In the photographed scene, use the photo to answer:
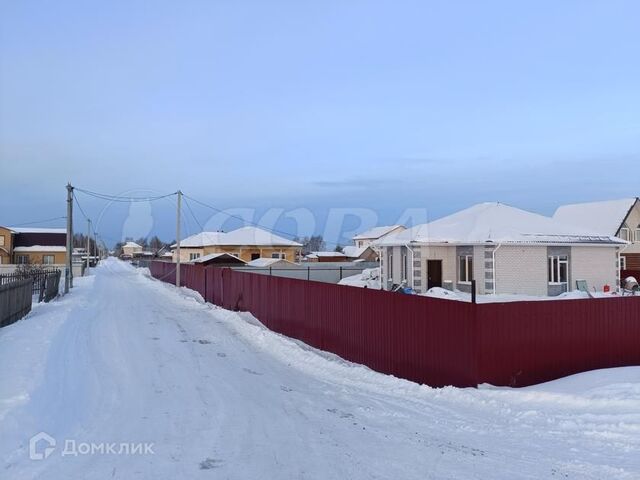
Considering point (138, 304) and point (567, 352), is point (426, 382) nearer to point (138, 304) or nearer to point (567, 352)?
point (567, 352)

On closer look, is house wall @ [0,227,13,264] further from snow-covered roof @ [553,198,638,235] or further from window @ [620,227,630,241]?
window @ [620,227,630,241]

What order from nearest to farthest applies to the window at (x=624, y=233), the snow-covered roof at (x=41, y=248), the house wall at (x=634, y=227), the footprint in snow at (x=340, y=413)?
1. the footprint in snow at (x=340, y=413)
2. the window at (x=624, y=233)
3. the house wall at (x=634, y=227)
4. the snow-covered roof at (x=41, y=248)

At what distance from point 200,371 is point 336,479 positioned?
16.9 feet

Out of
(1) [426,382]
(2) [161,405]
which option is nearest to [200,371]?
(2) [161,405]

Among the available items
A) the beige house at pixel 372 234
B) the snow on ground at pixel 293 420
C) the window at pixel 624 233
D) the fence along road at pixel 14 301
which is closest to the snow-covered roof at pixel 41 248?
the beige house at pixel 372 234

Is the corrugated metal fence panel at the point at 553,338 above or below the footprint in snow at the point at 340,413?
above

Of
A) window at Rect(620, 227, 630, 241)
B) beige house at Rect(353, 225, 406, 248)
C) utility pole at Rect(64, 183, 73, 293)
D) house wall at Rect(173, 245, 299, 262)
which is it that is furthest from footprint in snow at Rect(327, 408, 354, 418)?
beige house at Rect(353, 225, 406, 248)

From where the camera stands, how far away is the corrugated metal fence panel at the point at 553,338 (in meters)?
7.76

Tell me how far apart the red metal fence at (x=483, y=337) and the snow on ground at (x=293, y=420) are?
328mm

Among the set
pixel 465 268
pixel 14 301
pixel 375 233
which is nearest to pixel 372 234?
pixel 375 233

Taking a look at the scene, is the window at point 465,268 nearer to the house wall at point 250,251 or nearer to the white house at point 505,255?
the white house at point 505,255

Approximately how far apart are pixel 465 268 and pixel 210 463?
21.8 metres

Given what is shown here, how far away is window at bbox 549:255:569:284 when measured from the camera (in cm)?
2434

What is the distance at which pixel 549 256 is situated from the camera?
2427 centimetres
